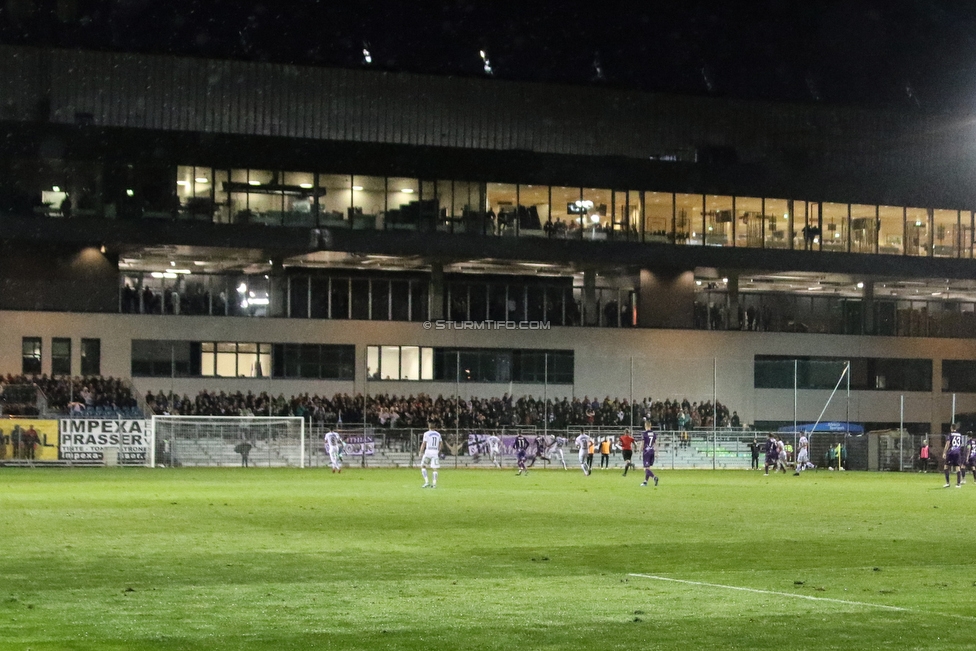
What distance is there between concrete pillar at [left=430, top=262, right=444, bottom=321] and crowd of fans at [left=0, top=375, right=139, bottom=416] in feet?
56.5

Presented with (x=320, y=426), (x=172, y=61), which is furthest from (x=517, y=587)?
(x=172, y=61)

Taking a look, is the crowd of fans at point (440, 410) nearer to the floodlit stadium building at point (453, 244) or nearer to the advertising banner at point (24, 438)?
the floodlit stadium building at point (453, 244)

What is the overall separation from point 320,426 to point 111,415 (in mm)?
8965

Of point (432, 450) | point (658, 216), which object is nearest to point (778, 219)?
point (658, 216)

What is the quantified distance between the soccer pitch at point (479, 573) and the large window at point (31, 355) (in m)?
36.0

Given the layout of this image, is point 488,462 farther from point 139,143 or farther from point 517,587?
point 517,587

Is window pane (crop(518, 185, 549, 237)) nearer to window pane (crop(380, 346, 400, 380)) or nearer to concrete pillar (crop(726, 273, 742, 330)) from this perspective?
window pane (crop(380, 346, 400, 380))

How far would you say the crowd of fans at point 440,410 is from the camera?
6688 centimetres

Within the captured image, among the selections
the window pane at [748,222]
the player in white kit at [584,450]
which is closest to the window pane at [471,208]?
the window pane at [748,222]

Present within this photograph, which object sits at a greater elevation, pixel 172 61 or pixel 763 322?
pixel 172 61

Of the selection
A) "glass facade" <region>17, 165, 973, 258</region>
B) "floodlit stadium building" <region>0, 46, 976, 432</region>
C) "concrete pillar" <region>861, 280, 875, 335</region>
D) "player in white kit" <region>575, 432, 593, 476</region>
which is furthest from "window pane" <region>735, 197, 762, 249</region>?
"player in white kit" <region>575, 432, 593, 476</region>

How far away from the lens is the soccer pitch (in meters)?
12.0

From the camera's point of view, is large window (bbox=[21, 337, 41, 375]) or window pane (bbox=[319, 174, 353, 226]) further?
window pane (bbox=[319, 174, 353, 226])

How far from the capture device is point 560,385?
250 ft
